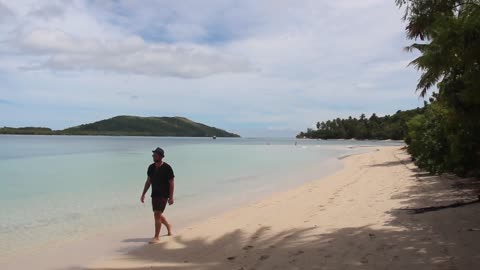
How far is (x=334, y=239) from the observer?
7.30 metres

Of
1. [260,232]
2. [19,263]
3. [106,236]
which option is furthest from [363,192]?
[19,263]

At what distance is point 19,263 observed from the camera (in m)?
7.72

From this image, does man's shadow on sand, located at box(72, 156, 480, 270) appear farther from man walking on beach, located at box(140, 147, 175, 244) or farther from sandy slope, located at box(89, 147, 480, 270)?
man walking on beach, located at box(140, 147, 175, 244)

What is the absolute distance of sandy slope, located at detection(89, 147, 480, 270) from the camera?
6.00 meters

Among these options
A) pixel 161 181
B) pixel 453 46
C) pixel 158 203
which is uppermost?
pixel 453 46

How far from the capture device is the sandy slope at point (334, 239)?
5996mm

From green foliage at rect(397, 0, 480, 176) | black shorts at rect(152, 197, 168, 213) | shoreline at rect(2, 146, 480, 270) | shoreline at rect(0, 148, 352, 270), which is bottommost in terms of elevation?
shoreline at rect(0, 148, 352, 270)

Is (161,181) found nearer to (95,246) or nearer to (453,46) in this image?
(95,246)

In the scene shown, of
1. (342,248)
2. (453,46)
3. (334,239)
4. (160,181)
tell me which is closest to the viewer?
(453,46)

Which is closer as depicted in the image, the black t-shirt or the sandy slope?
the sandy slope

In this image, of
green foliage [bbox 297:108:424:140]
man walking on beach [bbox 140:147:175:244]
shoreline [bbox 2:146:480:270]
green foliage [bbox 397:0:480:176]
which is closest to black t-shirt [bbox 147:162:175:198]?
man walking on beach [bbox 140:147:175:244]

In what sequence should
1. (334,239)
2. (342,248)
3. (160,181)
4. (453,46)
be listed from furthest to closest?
(160,181) → (334,239) → (342,248) → (453,46)

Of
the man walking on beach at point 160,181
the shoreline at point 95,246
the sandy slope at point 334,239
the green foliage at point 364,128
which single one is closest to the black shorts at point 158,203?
the man walking on beach at point 160,181

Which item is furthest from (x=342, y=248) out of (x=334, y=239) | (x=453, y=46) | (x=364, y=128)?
(x=364, y=128)
